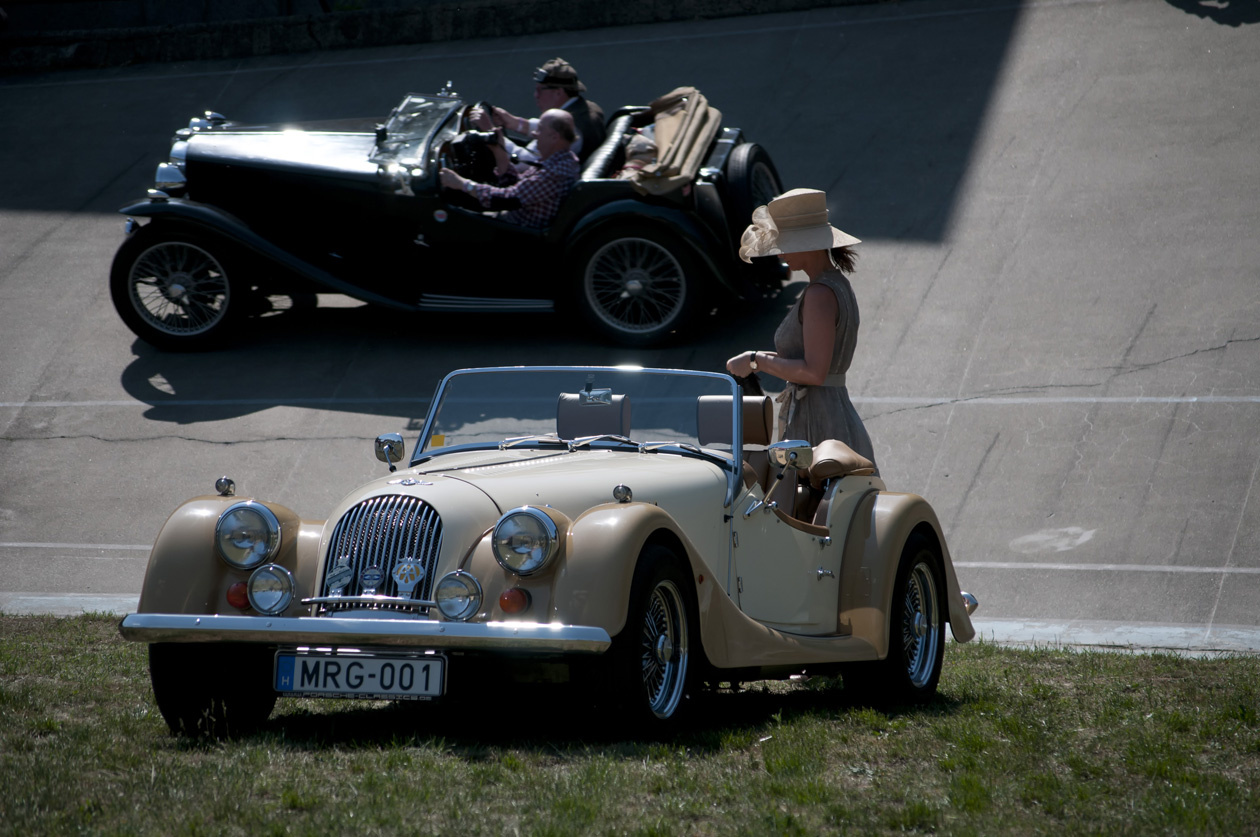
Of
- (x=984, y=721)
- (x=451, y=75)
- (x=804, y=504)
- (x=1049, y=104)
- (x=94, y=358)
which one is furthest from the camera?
(x=451, y=75)

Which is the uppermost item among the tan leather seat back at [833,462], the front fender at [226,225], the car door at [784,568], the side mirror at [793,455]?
the side mirror at [793,455]

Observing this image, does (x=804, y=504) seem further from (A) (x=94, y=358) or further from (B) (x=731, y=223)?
(A) (x=94, y=358)

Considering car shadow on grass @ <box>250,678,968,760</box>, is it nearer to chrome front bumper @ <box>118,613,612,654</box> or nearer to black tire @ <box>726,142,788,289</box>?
chrome front bumper @ <box>118,613,612,654</box>

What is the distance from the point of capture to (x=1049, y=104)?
41.2 ft

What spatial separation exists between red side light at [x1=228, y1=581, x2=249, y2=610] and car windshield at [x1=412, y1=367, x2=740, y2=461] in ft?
3.48

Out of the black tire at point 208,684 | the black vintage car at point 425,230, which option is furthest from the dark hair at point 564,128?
the black tire at point 208,684

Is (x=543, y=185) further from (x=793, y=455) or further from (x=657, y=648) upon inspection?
(x=657, y=648)

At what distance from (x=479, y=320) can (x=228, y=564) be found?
6766 mm

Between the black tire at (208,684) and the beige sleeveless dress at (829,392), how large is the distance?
249 centimetres

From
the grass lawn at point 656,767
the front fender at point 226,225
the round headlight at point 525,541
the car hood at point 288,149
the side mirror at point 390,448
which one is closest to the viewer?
the grass lawn at point 656,767

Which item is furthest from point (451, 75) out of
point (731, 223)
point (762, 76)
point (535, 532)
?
point (535, 532)

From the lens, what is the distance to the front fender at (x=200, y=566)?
4.64 m

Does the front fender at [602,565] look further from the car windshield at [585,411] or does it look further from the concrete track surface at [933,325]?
the concrete track surface at [933,325]

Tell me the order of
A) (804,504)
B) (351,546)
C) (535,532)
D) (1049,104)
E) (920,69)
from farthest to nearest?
1. (920,69)
2. (1049,104)
3. (804,504)
4. (351,546)
5. (535,532)
